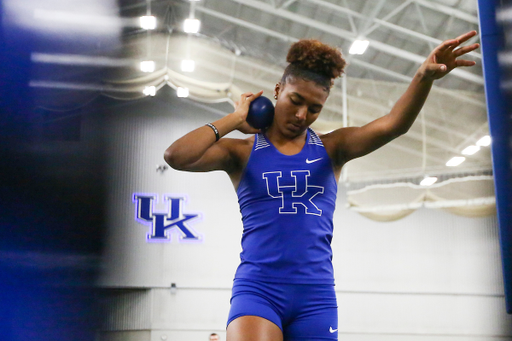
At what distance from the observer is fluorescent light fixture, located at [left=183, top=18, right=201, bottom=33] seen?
722 cm

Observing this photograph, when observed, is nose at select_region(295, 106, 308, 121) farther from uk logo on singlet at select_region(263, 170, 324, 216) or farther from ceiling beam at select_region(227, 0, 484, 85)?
ceiling beam at select_region(227, 0, 484, 85)

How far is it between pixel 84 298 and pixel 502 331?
662cm

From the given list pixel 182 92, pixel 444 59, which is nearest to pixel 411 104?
pixel 444 59

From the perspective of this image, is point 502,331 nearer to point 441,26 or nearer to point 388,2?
point 441,26

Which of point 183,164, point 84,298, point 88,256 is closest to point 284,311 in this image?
point 183,164

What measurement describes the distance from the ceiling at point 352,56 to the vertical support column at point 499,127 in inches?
182

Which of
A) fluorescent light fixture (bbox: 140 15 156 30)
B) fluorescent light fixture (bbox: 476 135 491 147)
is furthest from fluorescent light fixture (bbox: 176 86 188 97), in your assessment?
fluorescent light fixture (bbox: 476 135 491 147)

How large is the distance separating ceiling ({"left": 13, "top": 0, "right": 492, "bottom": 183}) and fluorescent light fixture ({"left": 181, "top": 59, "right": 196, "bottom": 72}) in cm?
7

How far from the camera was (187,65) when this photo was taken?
7305 mm

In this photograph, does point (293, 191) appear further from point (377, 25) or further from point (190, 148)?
point (377, 25)

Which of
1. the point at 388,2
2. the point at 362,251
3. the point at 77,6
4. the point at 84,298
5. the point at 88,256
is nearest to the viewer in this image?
the point at 77,6

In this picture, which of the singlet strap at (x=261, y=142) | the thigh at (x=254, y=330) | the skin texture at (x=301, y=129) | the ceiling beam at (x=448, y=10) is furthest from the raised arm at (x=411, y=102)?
the ceiling beam at (x=448, y=10)

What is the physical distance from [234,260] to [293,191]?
5.95m

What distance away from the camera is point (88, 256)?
246 centimetres
